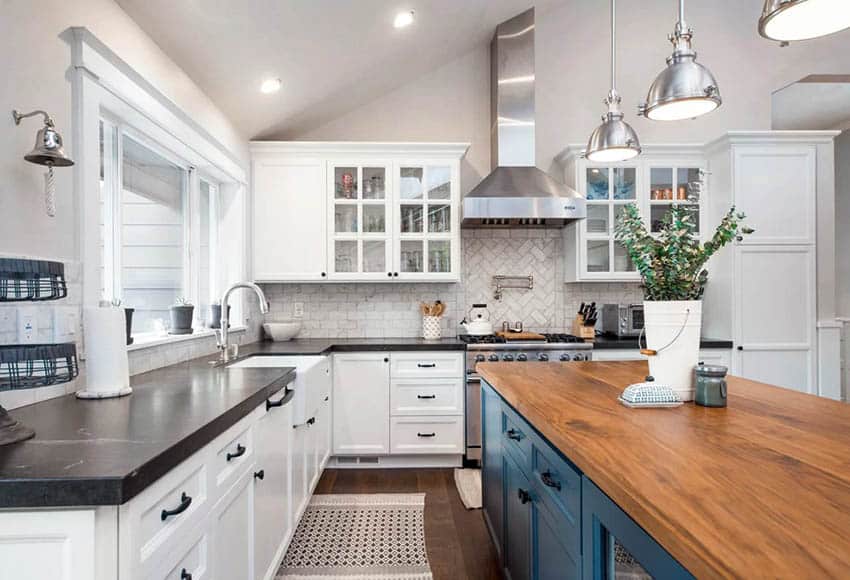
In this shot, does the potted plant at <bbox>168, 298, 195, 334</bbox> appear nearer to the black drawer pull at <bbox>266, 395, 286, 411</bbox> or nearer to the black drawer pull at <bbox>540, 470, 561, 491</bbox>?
the black drawer pull at <bbox>266, 395, 286, 411</bbox>

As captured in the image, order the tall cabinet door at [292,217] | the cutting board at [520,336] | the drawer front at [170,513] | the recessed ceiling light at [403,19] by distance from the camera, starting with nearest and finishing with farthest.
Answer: the drawer front at [170,513], the recessed ceiling light at [403,19], the cutting board at [520,336], the tall cabinet door at [292,217]

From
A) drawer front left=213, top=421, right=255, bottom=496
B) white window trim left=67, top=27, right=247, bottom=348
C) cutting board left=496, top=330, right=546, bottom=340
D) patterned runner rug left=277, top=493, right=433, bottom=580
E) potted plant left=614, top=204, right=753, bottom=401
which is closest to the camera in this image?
drawer front left=213, top=421, right=255, bottom=496

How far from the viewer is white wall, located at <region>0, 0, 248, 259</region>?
1.41m

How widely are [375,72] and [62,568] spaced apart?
11.5 ft

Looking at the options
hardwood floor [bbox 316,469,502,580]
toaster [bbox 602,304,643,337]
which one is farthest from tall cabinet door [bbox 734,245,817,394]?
hardwood floor [bbox 316,469,502,580]

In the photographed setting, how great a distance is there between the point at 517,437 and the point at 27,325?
163 centimetres

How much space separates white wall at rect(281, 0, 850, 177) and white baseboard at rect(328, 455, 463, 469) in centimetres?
228

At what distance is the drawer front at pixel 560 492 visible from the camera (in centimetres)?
110

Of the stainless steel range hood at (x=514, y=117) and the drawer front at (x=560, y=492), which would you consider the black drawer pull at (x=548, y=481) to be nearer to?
the drawer front at (x=560, y=492)

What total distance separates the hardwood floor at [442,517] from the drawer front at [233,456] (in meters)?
1.13

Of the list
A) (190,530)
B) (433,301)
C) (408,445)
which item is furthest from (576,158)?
(190,530)

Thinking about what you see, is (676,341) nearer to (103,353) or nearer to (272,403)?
(272,403)

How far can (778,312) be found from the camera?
353 cm

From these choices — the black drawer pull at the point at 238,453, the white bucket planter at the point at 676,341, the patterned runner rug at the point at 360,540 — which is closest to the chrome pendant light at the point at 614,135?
the white bucket planter at the point at 676,341
